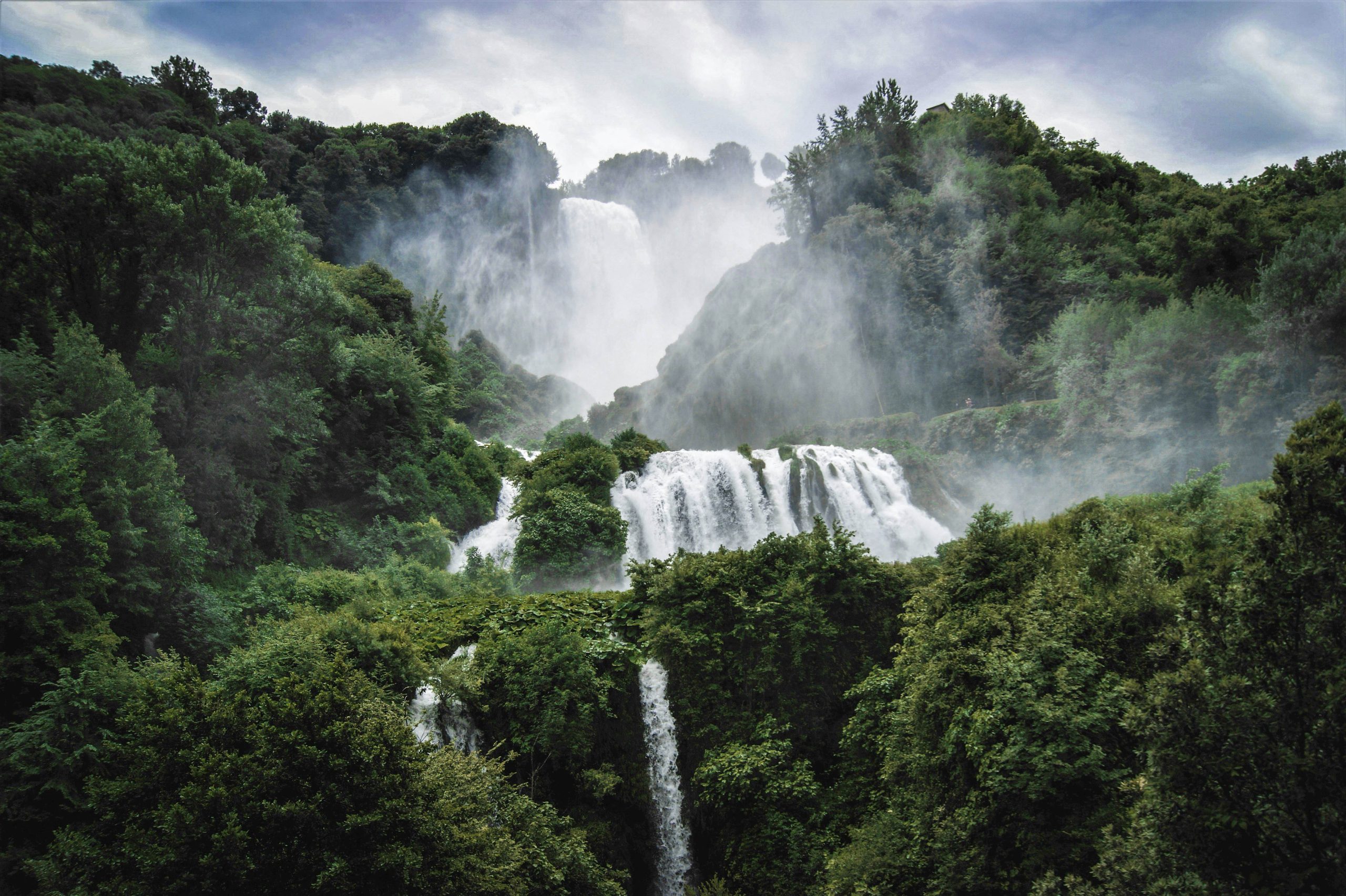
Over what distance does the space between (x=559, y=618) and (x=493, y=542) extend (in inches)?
491

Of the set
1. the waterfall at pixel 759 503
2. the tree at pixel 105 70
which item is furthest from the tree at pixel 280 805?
the tree at pixel 105 70

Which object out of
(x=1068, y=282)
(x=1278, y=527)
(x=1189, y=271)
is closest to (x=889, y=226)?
(x=1068, y=282)

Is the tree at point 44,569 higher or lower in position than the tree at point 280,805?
higher

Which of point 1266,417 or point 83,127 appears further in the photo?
point 83,127

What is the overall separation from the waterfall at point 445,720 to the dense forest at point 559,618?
0.13 m

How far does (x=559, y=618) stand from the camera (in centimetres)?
1402

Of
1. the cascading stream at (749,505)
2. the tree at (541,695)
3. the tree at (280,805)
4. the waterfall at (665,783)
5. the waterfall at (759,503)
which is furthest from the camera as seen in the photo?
the waterfall at (759,503)

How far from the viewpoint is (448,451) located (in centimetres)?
2802

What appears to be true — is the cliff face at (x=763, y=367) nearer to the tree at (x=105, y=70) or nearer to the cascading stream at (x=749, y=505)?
the cascading stream at (x=749, y=505)

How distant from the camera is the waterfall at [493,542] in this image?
80.5 feet

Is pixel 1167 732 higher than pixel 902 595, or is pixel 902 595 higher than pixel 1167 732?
pixel 902 595

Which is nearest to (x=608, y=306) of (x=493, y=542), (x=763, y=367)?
(x=763, y=367)

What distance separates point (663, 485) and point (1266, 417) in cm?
2148

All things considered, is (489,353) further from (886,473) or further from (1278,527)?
(1278,527)
